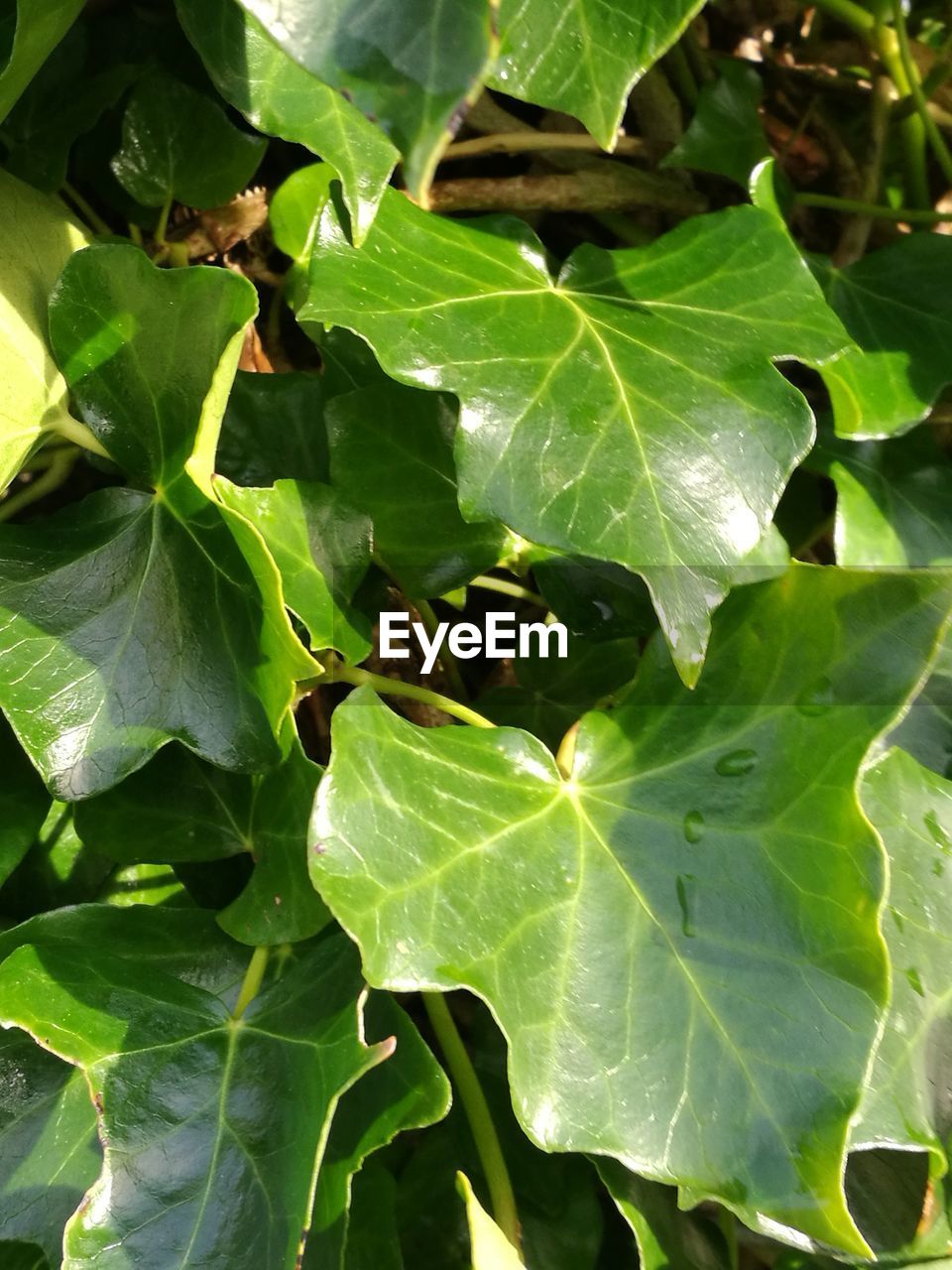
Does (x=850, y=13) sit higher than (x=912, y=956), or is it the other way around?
(x=850, y=13)

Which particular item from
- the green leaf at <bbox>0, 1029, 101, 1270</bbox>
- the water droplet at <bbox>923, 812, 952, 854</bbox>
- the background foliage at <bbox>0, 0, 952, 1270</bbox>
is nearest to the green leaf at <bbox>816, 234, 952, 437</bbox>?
the background foliage at <bbox>0, 0, 952, 1270</bbox>

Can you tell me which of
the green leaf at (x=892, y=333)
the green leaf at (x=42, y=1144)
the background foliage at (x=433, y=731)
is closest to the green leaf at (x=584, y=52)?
the background foliage at (x=433, y=731)

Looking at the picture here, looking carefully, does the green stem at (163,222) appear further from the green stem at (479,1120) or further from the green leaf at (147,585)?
the green stem at (479,1120)

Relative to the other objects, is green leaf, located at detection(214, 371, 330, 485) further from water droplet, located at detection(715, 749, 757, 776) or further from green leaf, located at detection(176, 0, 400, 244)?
water droplet, located at detection(715, 749, 757, 776)

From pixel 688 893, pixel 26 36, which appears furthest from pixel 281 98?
pixel 688 893

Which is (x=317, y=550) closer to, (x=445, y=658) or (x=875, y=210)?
(x=445, y=658)

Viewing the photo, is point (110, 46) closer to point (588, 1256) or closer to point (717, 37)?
point (717, 37)

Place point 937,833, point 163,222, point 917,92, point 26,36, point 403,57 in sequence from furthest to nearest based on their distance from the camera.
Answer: point 917,92, point 163,222, point 937,833, point 26,36, point 403,57
